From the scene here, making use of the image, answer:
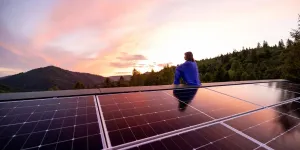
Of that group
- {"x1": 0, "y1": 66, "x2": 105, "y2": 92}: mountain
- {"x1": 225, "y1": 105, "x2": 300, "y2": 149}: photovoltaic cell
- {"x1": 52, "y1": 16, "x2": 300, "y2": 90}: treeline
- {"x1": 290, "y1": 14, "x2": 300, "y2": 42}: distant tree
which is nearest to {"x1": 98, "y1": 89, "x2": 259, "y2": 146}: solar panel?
{"x1": 225, "y1": 105, "x2": 300, "y2": 149}: photovoltaic cell

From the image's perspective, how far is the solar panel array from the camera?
188cm

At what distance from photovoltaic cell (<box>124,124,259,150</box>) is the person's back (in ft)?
13.0

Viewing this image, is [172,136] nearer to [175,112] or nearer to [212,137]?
[212,137]

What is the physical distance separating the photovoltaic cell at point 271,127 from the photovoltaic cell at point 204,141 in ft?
0.96

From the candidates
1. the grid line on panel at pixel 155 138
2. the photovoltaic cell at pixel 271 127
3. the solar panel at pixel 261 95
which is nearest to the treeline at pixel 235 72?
the solar panel at pixel 261 95

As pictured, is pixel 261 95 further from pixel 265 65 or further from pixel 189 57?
pixel 265 65

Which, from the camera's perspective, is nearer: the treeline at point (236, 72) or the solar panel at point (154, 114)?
the solar panel at point (154, 114)

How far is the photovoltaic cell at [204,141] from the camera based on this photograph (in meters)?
1.90

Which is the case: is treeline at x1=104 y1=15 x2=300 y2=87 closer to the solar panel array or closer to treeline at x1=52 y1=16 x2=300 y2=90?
treeline at x1=52 y1=16 x2=300 y2=90

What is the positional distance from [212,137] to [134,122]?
1280 millimetres

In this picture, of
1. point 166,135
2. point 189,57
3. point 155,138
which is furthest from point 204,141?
point 189,57

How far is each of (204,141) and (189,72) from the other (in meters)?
4.47

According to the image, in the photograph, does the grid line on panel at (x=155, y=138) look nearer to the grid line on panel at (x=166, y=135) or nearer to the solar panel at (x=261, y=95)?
the grid line on panel at (x=166, y=135)

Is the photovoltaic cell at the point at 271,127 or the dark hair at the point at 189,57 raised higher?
the dark hair at the point at 189,57
